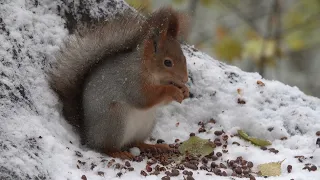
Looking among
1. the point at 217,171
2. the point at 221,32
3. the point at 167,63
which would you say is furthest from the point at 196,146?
the point at 221,32

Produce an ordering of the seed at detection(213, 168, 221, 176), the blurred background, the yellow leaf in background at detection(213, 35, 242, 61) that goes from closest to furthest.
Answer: the seed at detection(213, 168, 221, 176)
the blurred background
the yellow leaf in background at detection(213, 35, 242, 61)

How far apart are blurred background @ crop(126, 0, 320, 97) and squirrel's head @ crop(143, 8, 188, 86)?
989 millimetres

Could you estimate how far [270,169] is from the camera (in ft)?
5.14

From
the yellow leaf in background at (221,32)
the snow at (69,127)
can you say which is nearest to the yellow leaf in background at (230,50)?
the yellow leaf in background at (221,32)

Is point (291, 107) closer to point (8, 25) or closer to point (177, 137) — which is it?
point (177, 137)

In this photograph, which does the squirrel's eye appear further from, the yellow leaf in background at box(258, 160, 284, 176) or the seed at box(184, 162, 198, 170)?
the yellow leaf in background at box(258, 160, 284, 176)

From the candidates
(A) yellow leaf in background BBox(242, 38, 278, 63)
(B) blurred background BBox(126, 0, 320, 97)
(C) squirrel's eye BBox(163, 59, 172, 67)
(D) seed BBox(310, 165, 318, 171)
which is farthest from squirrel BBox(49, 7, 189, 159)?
(A) yellow leaf in background BBox(242, 38, 278, 63)

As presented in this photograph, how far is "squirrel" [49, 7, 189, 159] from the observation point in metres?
1.66

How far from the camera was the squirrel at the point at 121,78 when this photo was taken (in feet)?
5.44

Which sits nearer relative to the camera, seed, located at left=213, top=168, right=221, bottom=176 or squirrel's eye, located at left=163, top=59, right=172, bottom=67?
seed, located at left=213, top=168, right=221, bottom=176

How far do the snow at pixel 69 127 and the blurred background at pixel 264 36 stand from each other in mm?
745

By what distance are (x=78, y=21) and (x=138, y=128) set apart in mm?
529

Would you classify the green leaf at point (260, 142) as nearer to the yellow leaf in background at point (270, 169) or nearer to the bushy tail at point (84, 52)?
the yellow leaf in background at point (270, 169)

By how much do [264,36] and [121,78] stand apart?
217 cm
